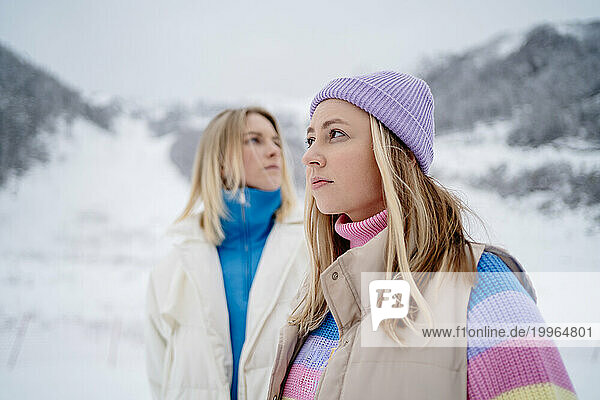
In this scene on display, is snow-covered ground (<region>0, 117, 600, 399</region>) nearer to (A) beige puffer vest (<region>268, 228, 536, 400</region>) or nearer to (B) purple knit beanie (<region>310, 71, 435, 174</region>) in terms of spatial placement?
(B) purple knit beanie (<region>310, 71, 435, 174</region>)

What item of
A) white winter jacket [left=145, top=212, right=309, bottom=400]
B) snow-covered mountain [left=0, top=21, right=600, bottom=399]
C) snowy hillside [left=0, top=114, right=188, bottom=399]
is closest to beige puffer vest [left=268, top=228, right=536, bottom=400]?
white winter jacket [left=145, top=212, right=309, bottom=400]

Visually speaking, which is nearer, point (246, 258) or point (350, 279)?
point (350, 279)

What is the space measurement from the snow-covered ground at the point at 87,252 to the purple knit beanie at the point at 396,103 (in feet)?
2.70

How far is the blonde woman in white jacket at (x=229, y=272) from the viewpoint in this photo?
3.98 feet

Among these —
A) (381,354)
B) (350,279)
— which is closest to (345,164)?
(350,279)

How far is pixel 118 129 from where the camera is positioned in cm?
184

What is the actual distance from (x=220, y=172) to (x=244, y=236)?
0.71ft

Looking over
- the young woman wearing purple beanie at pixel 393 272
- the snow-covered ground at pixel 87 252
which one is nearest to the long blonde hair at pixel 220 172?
the snow-covered ground at pixel 87 252

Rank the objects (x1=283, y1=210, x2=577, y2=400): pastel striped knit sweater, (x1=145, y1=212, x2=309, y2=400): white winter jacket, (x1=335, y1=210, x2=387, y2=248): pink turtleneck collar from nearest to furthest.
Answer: (x1=283, y1=210, x2=577, y2=400): pastel striped knit sweater
(x1=335, y1=210, x2=387, y2=248): pink turtleneck collar
(x1=145, y1=212, x2=309, y2=400): white winter jacket

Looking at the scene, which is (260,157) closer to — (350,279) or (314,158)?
(314,158)

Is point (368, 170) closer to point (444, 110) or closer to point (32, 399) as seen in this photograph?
point (444, 110)

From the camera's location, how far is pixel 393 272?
2.18 feet

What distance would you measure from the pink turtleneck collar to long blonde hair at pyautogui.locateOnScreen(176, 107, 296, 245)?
2.17ft

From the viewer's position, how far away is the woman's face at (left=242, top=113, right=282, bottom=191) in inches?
56.1
